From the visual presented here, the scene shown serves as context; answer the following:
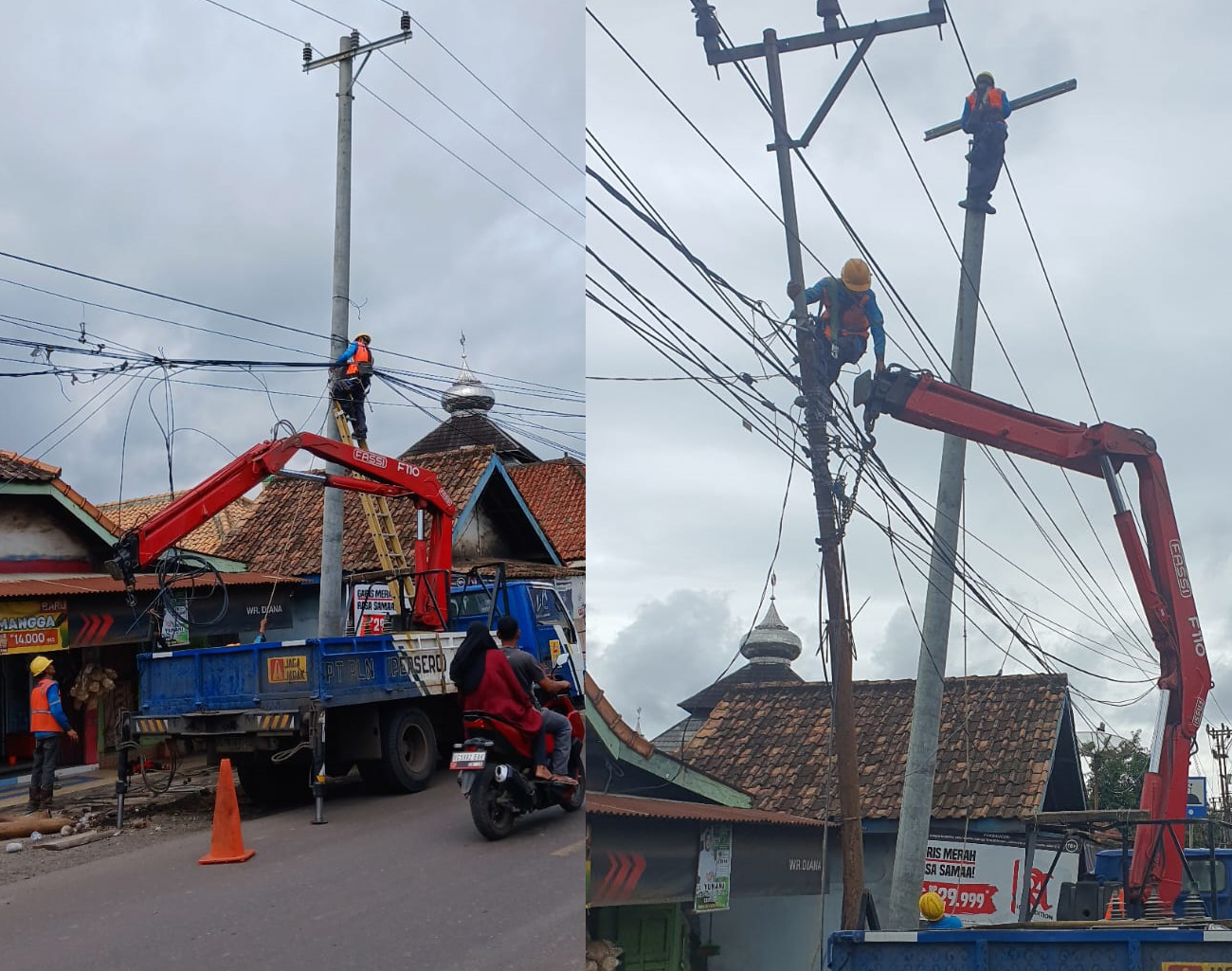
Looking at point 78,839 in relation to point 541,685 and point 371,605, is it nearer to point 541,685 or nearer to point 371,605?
point 371,605

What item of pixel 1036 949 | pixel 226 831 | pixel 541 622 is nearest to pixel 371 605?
pixel 541 622

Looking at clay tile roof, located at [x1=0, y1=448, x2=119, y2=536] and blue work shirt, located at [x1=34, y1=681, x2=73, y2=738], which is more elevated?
clay tile roof, located at [x1=0, y1=448, x2=119, y2=536]

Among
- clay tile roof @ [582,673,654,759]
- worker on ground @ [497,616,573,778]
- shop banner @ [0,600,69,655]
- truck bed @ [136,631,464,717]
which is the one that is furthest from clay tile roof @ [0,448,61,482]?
clay tile roof @ [582,673,654,759]

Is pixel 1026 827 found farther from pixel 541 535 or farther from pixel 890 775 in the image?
pixel 541 535

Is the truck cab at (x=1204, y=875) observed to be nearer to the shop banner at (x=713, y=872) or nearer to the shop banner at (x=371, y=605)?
the shop banner at (x=713, y=872)

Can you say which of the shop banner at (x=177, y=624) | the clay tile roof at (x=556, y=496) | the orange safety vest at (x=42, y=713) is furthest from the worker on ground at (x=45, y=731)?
the clay tile roof at (x=556, y=496)

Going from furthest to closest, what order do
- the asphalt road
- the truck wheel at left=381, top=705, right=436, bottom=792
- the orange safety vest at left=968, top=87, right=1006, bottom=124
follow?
the truck wheel at left=381, top=705, right=436, bottom=792, the asphalt road, the orange safety vest at left=968, top=87, right=1006, bottom=124

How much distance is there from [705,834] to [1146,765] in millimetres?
596

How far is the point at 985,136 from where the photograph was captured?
1.69m

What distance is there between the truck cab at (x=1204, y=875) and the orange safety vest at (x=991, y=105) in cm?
102

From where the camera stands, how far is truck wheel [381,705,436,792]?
7.11m

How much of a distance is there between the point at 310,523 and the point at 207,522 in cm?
118

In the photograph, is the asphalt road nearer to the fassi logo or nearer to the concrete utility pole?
the concrete utility pole

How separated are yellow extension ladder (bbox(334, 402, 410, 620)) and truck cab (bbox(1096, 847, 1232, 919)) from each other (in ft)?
21.1
